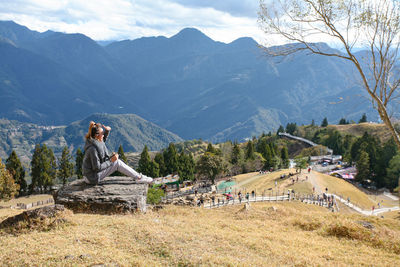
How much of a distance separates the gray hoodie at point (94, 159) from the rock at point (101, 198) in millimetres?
553

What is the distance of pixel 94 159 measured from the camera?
12.8 metres

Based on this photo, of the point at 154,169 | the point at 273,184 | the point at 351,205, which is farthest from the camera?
the point at 154,169

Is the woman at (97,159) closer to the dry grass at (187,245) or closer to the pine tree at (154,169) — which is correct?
the dry grass at (187,245)

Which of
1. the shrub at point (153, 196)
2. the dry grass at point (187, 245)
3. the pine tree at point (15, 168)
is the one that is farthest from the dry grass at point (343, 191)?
the pine tree at point (15, 168)

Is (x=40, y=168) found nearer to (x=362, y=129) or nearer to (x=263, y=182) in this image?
(x=263, y=182)

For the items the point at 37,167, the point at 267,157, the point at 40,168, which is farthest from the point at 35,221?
the point at 267,157

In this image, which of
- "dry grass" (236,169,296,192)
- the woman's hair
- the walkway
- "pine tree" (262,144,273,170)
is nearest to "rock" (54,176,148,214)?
the woman's hair

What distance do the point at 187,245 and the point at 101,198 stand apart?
5.34m

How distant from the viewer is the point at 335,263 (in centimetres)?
976

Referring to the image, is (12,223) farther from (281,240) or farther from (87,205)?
(281,240)

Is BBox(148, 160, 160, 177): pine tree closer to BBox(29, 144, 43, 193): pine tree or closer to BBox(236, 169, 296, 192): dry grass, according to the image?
BBox(236, 169, 296, 192): dry grass

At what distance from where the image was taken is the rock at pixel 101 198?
13438mm

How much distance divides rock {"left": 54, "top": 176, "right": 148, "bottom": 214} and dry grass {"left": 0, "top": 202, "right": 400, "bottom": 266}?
0.71 metres

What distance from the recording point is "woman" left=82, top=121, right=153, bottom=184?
12742 mm
